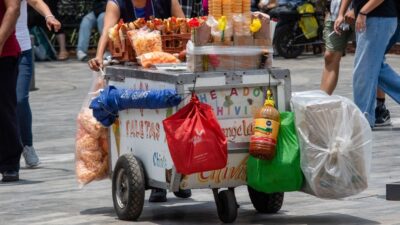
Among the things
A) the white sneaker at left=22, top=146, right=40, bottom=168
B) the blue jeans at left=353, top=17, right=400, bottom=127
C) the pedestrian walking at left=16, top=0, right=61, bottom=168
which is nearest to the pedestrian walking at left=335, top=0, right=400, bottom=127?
the blue jeans at left=353, top=17, right=400, bottom=127

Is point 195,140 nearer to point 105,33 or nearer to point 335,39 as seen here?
point 105,33

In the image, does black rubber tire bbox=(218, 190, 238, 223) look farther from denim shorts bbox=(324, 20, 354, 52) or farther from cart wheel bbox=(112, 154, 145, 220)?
denim shorts bbox=(324, 20, 354, 52)

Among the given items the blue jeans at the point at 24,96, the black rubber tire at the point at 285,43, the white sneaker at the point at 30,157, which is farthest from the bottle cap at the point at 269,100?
the black rubber tire at the point at 285,43

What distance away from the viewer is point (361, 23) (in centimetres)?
1148

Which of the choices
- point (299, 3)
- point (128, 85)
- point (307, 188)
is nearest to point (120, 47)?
point (128, 85)

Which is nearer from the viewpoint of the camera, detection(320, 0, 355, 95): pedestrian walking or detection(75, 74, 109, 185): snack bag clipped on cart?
detection(75, 74, 109, 185): snack bag clipped on cart

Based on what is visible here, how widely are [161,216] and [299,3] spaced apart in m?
13.4

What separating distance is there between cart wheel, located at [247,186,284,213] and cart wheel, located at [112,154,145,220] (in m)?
0.77

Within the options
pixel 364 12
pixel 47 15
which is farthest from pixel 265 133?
pixel 364 12

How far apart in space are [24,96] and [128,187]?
114 inches

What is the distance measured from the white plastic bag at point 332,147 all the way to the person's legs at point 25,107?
11.5ft

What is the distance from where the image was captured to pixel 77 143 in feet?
28.7

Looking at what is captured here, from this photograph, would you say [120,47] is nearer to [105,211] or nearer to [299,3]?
[105,211]

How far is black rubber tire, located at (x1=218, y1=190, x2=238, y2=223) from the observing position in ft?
25.9
